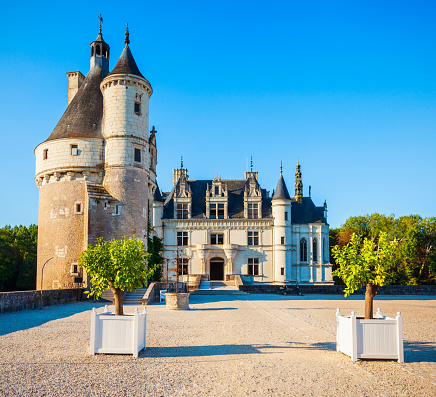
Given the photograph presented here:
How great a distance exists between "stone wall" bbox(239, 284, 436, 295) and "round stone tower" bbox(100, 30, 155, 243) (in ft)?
39.1

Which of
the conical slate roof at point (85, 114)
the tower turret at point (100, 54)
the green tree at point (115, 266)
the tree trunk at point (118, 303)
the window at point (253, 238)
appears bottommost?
the tree trunk at point (118, 303)

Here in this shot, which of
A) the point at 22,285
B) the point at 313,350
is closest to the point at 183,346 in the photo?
the point at 313,350

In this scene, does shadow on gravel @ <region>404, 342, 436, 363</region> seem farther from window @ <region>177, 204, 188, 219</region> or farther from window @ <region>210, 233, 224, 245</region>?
window @ <region>177, 204, 188, 219</region>

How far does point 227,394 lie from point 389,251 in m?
5.48

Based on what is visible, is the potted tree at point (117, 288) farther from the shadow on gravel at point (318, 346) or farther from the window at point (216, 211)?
the window at point (216, 211)

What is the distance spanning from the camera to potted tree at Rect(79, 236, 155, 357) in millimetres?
9698

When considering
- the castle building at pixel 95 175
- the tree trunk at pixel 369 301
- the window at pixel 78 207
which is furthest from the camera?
the window at pixel 78 207

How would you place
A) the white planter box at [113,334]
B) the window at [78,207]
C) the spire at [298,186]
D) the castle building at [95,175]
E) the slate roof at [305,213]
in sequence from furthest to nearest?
the spire at [298,186] < the slate roof at [305,213] < the window at [78,207] < the castle building at [95,175] < the white planter box at [113,334]

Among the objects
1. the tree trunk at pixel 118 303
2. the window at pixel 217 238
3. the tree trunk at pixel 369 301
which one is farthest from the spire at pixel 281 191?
the tree trunk at pixel 118 303

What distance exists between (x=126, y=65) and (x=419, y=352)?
89.9 feet

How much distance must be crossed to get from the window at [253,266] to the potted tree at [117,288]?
125ft

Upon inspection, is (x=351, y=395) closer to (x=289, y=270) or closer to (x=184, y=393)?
(x=184, y=393)

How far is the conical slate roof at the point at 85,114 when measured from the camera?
3181 centimetres

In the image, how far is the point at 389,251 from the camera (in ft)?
34.1
